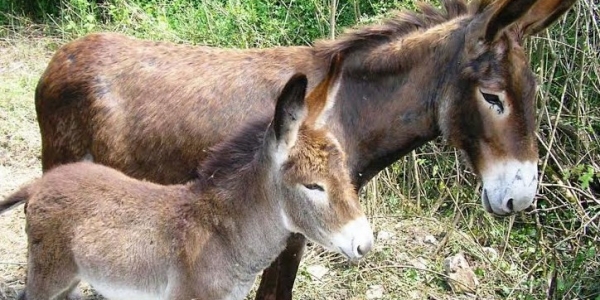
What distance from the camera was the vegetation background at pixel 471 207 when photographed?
16.6ft

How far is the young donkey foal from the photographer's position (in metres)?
3.37

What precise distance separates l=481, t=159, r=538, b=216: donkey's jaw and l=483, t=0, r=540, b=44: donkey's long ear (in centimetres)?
57

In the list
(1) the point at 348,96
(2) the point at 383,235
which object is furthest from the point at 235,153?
(2) the point at 383,235

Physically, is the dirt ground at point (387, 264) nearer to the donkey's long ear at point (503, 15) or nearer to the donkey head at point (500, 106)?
the donkey head at point (500, 106)

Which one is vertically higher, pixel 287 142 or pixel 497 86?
pixel 497 86

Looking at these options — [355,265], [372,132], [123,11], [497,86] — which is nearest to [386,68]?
[372,132]

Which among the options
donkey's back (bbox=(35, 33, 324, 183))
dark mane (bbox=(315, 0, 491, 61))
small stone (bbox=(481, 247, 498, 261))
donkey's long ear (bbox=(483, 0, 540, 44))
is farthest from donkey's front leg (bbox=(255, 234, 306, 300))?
small stone (bbox=(481, 247, 498, 261))

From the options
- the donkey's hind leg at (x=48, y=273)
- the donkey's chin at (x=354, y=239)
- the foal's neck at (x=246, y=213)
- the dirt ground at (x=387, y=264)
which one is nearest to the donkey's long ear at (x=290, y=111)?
the foal's neck at (x=246, y=213)

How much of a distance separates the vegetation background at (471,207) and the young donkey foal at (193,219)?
54.1 inches

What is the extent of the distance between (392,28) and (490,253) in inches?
90.4

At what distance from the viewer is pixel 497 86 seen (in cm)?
349

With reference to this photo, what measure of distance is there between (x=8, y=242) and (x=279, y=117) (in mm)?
2847

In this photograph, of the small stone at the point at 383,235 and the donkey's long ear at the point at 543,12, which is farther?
the small stone at the point at 383,235

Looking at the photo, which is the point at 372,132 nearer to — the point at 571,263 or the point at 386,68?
the point at 386,68
